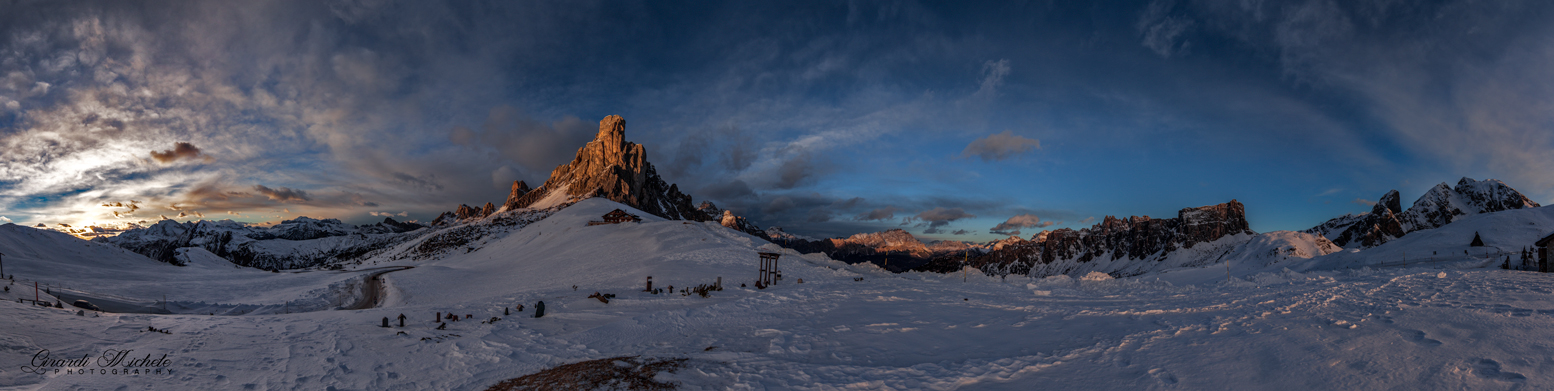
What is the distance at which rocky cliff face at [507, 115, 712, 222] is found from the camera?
16220cm

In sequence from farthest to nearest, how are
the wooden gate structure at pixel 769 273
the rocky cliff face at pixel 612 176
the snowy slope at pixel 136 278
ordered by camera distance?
1. the rocky cliff face at pixel 612 176
2. the wooden gate structure at pixel 769 273
3. the snowy slope at pixel 136 278

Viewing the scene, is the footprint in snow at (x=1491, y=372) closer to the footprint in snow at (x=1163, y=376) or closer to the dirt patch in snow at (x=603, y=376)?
the footprint in snow at (x=1163, y=376)

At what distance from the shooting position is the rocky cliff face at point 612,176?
16220 centimetres

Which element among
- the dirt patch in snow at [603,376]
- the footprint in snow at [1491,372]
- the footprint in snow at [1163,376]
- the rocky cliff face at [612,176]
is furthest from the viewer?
the rocky cliff face at [612,176]

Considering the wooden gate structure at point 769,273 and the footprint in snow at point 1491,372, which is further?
the wooden gate structure at point 769,273

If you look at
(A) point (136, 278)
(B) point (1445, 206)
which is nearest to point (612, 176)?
(A) point (136, 278)

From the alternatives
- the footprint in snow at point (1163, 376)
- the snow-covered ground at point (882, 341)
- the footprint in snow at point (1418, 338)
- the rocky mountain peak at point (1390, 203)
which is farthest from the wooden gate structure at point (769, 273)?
the rocky mountain peak at point (1390, 203)

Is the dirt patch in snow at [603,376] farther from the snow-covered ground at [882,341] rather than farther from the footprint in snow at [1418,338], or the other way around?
the footprint in snow at [1418,338]

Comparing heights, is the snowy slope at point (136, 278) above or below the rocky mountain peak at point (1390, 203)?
below

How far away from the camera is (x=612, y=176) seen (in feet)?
527

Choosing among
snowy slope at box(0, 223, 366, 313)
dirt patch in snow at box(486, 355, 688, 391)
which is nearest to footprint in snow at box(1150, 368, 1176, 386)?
dirt patch in snow at box(486, 355, 688, 391)

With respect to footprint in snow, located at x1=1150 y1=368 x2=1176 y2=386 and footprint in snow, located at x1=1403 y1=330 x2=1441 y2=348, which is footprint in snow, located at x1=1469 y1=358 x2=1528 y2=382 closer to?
footprint in snow, located at x1=1403 y1=330 x2=1441 y2=348

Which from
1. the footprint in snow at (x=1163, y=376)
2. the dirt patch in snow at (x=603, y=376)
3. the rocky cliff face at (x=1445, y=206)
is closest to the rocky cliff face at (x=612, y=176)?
the dirt patch in snow at (x=603, y=376)

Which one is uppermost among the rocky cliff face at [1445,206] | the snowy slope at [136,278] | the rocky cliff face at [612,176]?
the rocky cliff face at [612,176]
